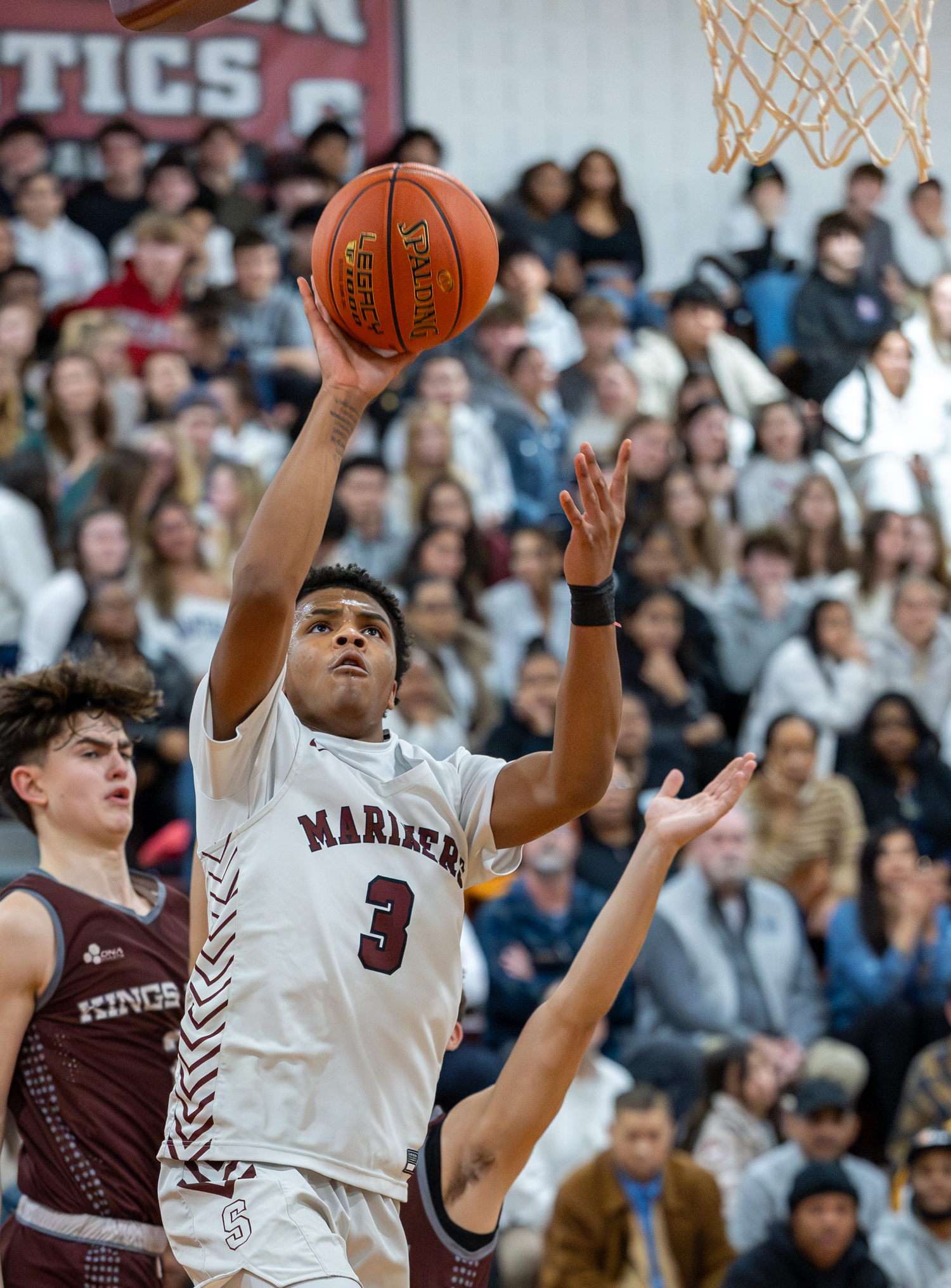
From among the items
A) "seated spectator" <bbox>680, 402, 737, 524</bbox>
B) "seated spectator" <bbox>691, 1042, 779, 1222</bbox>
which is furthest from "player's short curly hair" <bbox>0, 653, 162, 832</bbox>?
"seated spectator" <bbox>680, 402, 737, 524</bbox>

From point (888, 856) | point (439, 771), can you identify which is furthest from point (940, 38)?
point (439, 771)

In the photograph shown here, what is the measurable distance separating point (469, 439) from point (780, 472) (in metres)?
1.85

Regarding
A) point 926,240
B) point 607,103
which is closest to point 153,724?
point 926,240

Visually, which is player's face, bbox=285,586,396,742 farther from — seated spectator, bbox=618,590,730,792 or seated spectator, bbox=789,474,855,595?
seated spectator, bbox=789,474,855,595

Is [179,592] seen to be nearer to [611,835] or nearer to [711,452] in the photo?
[611,835]

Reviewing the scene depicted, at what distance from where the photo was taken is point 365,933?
2879mm

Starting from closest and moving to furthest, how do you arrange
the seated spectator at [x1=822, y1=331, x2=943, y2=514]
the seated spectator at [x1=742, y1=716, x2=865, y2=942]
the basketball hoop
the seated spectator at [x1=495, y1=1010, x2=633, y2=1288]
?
the basketball hoop → the seated spectator at [x1=495, y1=1010, x2=633, y2=1288] → the seated spectator at [x1=742, y1=716, x2=865, y2=942] → the seated spectator at [x1=822, y1=331, x2=943, y2=514]

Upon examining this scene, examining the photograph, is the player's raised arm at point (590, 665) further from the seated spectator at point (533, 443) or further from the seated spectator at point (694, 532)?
the seated spectator at point (533, 443)

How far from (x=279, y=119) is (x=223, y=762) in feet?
31.3

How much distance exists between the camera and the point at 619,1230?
574cm

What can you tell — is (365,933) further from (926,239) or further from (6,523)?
(926,239)

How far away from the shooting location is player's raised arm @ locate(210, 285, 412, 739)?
2719mm

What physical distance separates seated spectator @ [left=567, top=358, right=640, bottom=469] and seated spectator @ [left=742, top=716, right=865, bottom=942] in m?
2.52

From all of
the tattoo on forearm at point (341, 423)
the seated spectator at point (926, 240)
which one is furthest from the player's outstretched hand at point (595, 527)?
the seated spectator at point (926, 240)
